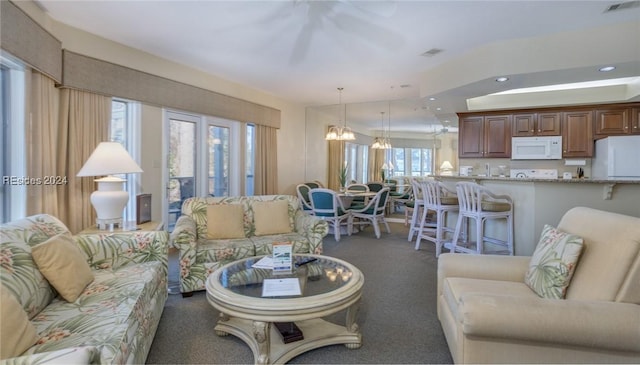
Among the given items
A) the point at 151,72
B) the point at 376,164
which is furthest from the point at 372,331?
the point at 376,164

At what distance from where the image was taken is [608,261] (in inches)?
60.9

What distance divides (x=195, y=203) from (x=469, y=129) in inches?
204

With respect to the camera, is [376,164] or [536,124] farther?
[376,164]

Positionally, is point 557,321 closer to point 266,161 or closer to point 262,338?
point 262,338

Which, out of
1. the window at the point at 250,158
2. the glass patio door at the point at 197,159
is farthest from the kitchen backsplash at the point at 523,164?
the glass patio door at the point at 197,159

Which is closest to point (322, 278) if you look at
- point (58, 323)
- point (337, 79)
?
point (58, 323)

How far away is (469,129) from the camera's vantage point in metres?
6.19

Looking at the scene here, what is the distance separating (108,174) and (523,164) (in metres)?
6.44

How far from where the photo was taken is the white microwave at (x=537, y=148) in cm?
554

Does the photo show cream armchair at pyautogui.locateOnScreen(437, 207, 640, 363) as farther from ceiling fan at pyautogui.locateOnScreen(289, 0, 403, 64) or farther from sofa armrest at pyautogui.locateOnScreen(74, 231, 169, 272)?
sofa armrest at pyautogui.locateOnScreen(74, 231, 169, 272)

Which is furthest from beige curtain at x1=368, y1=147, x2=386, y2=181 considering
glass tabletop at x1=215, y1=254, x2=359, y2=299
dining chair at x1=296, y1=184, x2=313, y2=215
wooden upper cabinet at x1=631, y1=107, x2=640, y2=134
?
glass tabletop at x1=215, y1=254, x2=359, y2=299

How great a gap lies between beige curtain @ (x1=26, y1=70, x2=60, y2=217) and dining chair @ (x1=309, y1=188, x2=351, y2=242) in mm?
3238

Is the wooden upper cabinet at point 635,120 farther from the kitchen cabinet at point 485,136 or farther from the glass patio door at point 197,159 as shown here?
the glass patio door at point 197,159

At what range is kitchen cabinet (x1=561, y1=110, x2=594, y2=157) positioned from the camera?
5.39 meters
